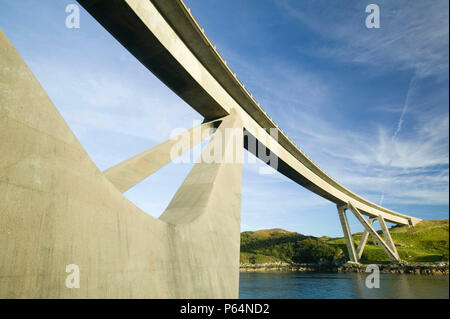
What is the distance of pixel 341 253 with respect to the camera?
2345 inches

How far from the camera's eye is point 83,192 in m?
4.31

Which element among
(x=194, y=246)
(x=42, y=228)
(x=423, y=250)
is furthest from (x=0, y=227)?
(x=423, y=250)

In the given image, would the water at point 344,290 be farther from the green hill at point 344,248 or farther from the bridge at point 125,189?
the green hill at point 344,248

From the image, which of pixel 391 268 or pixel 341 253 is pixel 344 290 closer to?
pixel 391 268

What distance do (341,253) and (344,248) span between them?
2997 millimetres

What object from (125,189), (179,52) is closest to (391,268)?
(179,52)

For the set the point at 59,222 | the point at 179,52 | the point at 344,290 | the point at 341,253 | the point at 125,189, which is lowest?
the point at 341,253

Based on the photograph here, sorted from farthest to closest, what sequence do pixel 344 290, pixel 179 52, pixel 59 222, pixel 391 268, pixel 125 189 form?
pixel 391 268
pixel 344 290
pixel 179 52
pixel 125 189
pixel 59 222

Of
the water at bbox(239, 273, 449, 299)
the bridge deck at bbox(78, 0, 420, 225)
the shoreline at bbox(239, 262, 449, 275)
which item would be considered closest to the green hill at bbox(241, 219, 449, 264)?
the shoreline at bbox(239, 262, 449, 275)

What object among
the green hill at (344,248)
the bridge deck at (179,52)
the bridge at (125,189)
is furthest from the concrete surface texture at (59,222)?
the green hill at (344,248)

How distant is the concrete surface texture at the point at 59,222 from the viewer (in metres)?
3.34

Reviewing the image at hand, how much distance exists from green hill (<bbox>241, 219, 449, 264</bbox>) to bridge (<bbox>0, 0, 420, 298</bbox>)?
53.7 metres

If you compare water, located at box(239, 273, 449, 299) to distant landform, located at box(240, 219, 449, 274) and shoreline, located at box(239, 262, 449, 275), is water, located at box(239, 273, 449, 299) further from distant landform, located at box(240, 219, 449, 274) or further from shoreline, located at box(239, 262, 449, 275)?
distant landform, located at box(240, 219, 449, 274)
